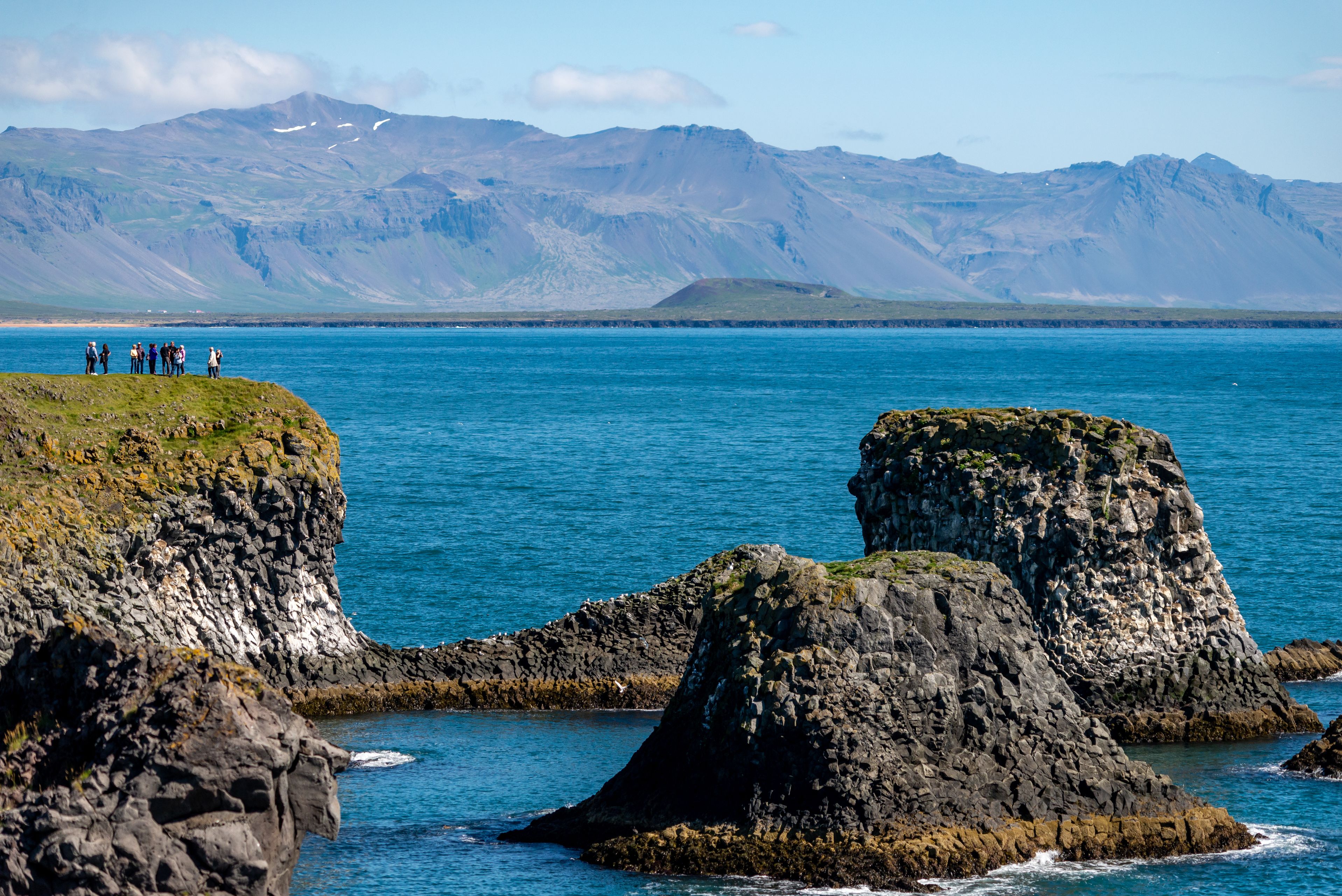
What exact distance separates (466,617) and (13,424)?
61.2ft

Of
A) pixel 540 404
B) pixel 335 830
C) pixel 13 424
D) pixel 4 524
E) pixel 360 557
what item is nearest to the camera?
pixel 335 830

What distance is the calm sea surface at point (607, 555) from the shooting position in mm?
31641

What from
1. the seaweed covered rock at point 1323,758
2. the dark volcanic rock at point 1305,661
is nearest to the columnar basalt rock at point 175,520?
the seaweed covered rock at point 1323,758

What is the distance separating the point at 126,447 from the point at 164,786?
27.0 metres

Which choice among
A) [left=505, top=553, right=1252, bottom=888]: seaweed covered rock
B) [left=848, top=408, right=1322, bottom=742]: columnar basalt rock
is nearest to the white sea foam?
[left=505, top=553, right=1252, bottom=888]: seaweed covered rock

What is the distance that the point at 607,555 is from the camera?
7444 centimetres

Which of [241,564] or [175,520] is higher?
[175,520]

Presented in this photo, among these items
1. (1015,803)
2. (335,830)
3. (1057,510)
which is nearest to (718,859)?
(1015,803)

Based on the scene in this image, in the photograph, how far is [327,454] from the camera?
5184cm

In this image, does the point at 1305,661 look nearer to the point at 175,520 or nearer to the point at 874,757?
the point at 874,757

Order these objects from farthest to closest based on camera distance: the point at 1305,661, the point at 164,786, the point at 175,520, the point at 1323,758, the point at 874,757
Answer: the point at 1305,661
the point at 175,520
the point at 1323,758
the point at 874,757
the point at 164,786

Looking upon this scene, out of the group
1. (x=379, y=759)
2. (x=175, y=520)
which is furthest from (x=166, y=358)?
(x=379, y=759)

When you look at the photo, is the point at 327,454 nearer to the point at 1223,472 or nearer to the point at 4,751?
the point at 4,751

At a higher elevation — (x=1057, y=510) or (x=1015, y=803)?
(x=1057, y=510)
